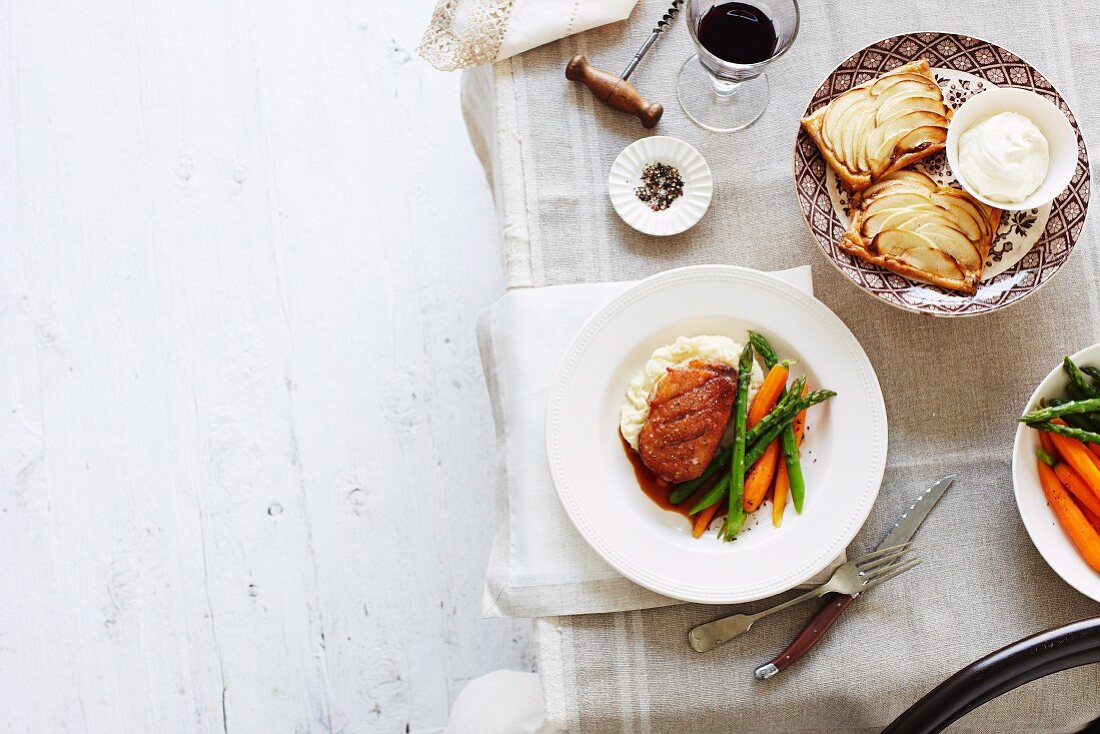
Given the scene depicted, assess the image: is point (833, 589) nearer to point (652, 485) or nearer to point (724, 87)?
point (652, 485)

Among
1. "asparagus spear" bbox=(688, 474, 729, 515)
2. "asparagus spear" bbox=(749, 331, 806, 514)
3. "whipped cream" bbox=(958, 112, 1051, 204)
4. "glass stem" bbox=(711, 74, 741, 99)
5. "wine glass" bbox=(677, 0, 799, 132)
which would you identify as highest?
"wine glass" bbox=(677, 0, 799, 132)

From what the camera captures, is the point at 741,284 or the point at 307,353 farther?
the point at 307,353

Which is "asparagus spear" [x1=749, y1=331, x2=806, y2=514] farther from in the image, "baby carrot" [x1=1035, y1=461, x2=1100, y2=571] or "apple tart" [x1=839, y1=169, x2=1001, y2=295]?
"baby carrot" [x1=1035, y1=461, x2=1100, y2=571]

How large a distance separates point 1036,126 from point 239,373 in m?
2.02

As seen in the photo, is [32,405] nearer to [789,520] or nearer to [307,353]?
[307,353]

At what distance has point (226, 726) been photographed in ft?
7.91

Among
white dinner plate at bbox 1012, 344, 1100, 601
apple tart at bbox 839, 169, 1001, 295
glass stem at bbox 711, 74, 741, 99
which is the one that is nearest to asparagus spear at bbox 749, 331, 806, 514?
apple tart at bbox 839, 169, 1001, 295

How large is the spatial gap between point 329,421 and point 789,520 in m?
1.40

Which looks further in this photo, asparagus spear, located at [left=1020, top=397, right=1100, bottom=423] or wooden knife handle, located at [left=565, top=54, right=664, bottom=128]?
wooden knife handle, located at [left=565, top=54, right=664, bottom=128]

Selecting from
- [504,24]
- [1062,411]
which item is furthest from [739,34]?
[1062,411]

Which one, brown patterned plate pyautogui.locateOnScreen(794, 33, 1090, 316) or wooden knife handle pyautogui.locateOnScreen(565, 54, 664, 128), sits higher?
wooden knife handle pyautogui.locateOnScreen(565, 54, 664, 128)

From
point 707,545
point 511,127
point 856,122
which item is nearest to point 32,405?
point 511,127

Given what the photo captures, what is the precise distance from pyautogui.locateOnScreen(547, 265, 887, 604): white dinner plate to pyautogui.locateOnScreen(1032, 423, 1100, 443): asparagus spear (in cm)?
26

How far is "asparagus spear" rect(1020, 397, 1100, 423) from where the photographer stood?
1.49 meters
